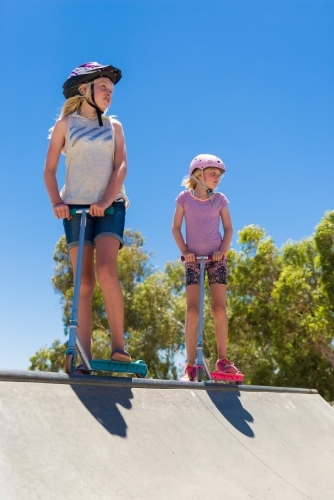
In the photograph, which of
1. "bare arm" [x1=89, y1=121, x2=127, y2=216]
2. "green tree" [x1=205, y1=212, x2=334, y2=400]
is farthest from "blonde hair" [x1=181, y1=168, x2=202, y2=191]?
"green tree" [x1=205, y1=212, x2=334, y2=400]

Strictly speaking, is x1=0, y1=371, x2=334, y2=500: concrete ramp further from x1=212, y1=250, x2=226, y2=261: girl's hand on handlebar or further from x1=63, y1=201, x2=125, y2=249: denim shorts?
x1=212, y1=250, x2=226, y2=261: girl's hand on handlebar

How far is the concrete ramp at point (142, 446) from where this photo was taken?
2521 mm

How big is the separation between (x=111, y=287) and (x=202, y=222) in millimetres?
2410

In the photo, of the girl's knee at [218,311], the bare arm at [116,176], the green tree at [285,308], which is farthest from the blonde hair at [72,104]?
the green tree at [285,308]

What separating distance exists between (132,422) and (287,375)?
97.6 feet

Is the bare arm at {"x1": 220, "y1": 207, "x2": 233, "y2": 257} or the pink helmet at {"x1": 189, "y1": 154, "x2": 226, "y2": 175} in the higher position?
the pink helmet at {"x1": 189, "y1": 154, "x2": 226, "y2": 175}

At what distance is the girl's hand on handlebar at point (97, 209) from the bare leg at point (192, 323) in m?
2.30

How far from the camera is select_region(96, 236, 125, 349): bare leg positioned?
13.9ft

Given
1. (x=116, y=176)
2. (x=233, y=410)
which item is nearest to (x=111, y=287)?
(x=116, y=176)

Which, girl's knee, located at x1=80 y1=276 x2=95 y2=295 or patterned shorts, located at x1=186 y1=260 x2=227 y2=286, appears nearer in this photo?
girl's knee, located at x1=80 y1=276 x2=95 y2=295

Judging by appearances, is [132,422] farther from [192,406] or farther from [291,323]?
[291,323]

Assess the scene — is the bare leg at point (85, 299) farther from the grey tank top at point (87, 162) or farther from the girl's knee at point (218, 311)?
the girl's knee at point (218, 311)

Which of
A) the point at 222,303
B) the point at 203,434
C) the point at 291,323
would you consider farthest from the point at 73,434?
the point at 291,323

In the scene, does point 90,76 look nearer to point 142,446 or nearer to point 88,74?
point 88,74
